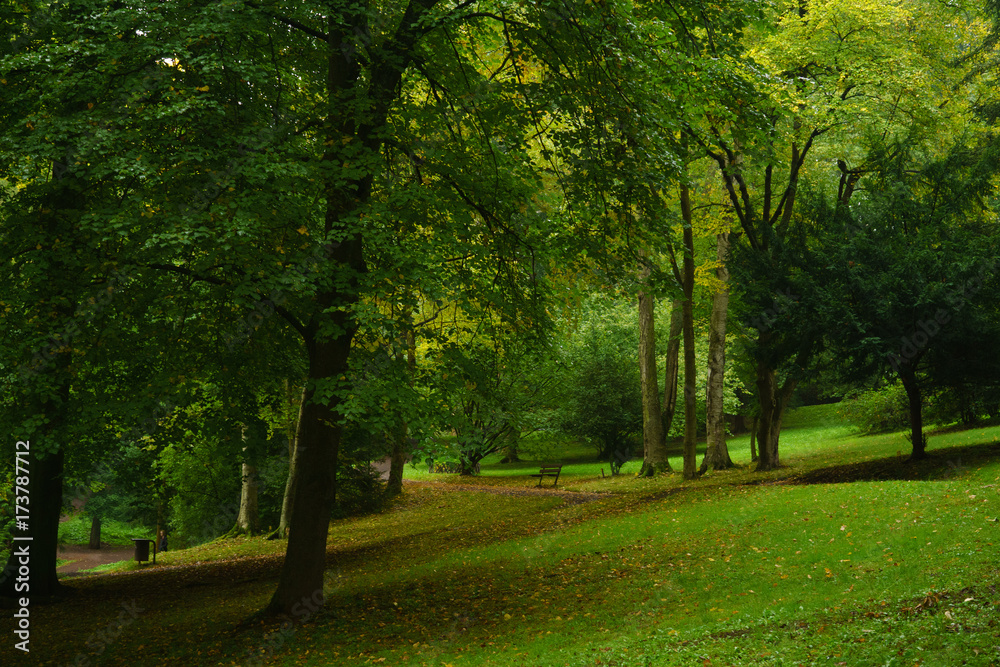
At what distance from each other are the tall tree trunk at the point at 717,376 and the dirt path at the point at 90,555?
111 feet

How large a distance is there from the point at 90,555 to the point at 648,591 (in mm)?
46756

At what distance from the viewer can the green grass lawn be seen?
716 centimetres

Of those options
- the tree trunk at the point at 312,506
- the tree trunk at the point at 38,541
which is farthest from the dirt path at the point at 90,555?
the tree trunk at the point at 312,506

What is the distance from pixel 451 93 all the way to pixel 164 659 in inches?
343

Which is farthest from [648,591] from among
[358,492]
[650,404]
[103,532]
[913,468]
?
[103,532]

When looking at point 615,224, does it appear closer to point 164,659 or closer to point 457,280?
point 457,280

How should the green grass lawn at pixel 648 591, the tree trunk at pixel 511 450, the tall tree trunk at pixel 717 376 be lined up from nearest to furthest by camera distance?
the green grass lawn at pixel 648 591, the tall tree trunk at pixel 717 376, the tree trunk at pixel 511 450

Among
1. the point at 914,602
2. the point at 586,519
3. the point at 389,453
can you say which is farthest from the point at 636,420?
the point at 914,602

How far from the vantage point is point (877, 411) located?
3269cm

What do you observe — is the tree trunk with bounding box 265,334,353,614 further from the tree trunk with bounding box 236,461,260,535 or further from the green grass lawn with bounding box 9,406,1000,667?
the tree trunk with bounding box 236,461,260,535

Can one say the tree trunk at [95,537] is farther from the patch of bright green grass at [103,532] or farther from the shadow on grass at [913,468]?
the shadow on grass at [913,468]

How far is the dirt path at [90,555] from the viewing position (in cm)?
4100

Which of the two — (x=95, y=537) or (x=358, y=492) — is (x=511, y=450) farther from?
(x=95, y=537)

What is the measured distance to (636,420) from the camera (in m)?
34.8
